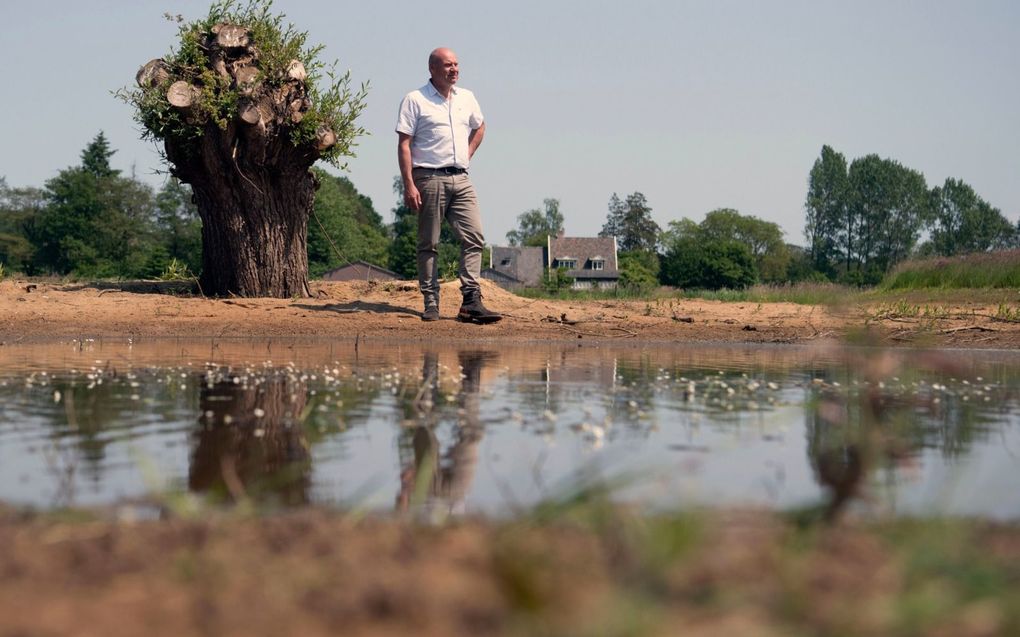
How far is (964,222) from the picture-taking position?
440ft

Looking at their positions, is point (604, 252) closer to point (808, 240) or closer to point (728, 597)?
point (808, 240)

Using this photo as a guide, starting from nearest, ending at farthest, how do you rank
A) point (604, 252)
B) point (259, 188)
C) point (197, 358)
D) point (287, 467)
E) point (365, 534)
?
point (365, 534), point (287, 467), point (197, 358), point (259, 188), point (604, 252)

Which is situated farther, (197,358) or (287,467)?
(197,358)

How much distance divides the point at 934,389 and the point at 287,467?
16.8 feet

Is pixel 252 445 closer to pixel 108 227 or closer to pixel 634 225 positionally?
pixel 108 227

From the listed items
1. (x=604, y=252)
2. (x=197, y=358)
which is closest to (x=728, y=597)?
(x=197, y=358)

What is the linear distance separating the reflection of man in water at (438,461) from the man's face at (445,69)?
6118 millimetres

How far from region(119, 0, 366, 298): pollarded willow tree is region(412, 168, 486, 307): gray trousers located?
3.39m

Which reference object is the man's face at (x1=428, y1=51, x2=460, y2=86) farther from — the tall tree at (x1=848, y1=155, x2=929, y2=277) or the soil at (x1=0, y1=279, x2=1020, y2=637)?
the tall tree at (x1=848, y1=155, x2=929, y2=277)

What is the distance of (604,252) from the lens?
128m

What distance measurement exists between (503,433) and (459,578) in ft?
10.5

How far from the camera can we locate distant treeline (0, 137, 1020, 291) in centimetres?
9000

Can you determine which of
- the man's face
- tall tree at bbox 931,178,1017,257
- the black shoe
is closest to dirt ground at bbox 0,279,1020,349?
the black shoe

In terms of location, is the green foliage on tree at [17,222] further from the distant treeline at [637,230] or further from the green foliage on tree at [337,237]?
the green foliage on tree at [337,237]
